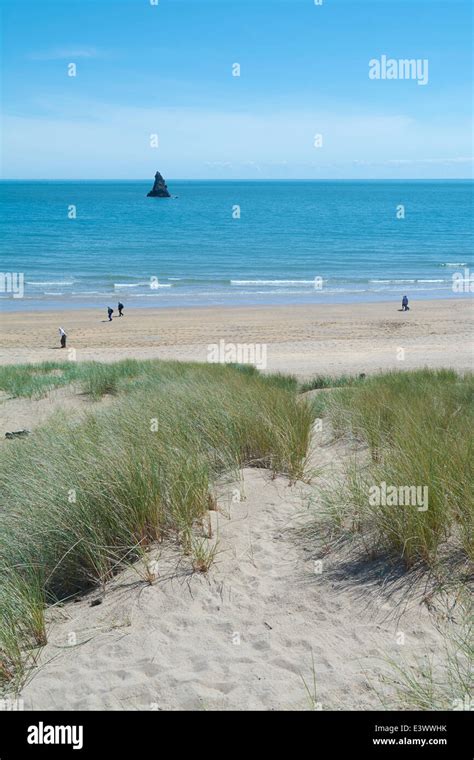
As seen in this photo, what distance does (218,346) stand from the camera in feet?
74.1

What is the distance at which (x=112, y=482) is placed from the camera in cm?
502

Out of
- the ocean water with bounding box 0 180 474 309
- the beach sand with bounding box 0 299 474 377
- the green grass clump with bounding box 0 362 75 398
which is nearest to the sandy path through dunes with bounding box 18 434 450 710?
the green grass clump with bounding box 0 362 75 398

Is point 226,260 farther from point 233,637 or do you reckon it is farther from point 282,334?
point 233,637

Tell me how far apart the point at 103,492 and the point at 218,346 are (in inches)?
698

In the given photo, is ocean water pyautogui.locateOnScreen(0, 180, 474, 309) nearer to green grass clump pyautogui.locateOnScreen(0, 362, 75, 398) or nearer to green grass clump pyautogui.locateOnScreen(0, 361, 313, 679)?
green grass clump pyautogui.locateOnScreen(0, 362, 75, 398)

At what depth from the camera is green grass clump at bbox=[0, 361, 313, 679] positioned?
15.0 ft

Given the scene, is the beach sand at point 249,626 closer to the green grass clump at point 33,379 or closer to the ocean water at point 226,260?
the green grass clump at point 33,379

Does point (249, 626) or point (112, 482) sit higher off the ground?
point (112, 482)

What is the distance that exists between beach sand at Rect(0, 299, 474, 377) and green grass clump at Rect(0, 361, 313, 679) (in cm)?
974

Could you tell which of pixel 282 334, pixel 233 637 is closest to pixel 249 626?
pixel 233 637

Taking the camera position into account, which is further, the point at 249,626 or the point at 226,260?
the point at 226,260

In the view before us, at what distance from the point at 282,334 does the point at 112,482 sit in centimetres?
2068

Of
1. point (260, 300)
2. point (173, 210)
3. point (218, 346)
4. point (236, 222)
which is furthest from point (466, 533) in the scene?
point (173, 210)

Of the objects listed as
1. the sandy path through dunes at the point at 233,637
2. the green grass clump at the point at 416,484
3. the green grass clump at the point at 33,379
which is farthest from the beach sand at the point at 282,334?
the sandy path through dunes at the point at 233,637
